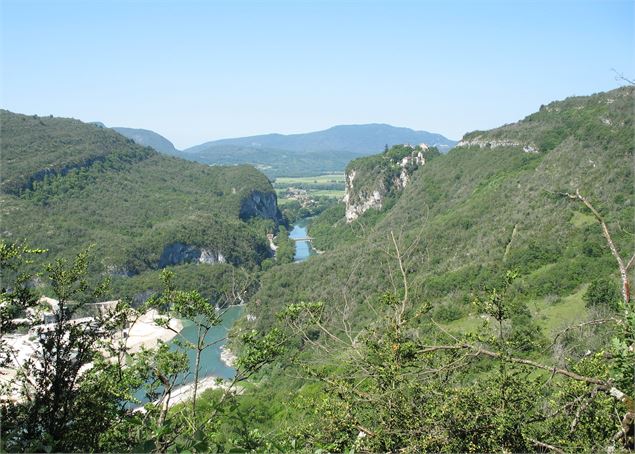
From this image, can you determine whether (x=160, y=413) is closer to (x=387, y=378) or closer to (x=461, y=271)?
(x=387, y=378)

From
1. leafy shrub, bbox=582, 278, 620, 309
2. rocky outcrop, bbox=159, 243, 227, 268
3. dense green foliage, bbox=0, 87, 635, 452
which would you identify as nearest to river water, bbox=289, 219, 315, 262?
dense green foliage, bbox=0, 87, 635, 452

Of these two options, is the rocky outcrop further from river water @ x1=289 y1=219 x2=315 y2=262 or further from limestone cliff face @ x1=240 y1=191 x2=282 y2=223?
limestone cliff face @ x1=240 y1=191 x2=282 y2=223

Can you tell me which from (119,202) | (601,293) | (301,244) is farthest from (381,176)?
(601,293)

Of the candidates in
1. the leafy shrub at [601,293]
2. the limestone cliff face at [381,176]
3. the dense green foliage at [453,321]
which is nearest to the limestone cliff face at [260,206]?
the limestone cliff face at [381,176]

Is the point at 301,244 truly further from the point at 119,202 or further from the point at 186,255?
the point at 119,202

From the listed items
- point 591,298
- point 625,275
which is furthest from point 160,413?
point 591,298

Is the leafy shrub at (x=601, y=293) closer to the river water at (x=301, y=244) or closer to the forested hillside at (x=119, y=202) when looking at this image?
the forested hillside at (x=119, y=202)
